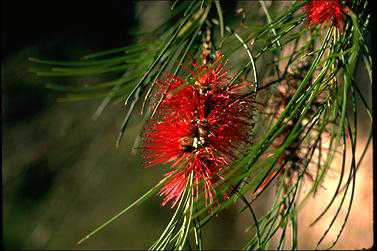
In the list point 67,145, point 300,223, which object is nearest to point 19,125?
point 300,223

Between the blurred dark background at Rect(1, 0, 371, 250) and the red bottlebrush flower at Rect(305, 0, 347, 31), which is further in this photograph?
the blurred dark background at Rect(1, 0, 371, 250)

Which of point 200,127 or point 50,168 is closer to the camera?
point 200,127

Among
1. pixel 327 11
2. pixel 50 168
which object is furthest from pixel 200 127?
pixel 50 168

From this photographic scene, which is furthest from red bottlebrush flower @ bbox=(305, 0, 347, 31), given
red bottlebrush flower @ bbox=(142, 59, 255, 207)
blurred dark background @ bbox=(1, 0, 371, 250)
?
blurred dark background @ bbox=(1, 0, 371, 250)

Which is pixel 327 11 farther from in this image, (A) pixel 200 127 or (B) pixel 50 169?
(B) pixel 50 169

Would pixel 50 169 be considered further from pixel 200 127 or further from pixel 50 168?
pixel 200 127

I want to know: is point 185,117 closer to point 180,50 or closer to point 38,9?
point 180,50

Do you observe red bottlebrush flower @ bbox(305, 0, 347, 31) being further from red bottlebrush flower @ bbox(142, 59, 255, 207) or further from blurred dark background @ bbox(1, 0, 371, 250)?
blurred dark background @ bbox(1, 0, 371, 250)
